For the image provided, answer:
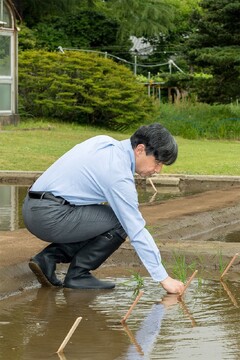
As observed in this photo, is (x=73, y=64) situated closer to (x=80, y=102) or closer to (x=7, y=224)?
(x=80, y=102)

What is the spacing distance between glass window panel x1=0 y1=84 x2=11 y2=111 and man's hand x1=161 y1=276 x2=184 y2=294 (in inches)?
775

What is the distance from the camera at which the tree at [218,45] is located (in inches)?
1036

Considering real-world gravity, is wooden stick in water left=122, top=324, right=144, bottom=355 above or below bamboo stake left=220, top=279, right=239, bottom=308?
above

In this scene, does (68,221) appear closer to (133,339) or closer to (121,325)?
(121,325)

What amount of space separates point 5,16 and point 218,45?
5.39 meters

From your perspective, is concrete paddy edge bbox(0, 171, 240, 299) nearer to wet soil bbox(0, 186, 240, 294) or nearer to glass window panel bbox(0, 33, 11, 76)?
wet soil bbox(0, 186, 240, 294)

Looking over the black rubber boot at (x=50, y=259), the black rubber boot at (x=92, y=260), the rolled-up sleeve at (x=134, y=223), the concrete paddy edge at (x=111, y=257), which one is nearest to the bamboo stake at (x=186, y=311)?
the rolled-up sleeve at (x=134, y=223)

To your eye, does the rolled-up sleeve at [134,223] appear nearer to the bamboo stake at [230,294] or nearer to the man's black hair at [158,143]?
the man's black hair at [158,143]

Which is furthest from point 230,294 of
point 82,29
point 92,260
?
point 82,29

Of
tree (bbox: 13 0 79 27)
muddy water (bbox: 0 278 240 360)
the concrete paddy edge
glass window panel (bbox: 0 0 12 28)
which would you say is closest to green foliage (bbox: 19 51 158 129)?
glass window panel (bbox: 0 0 12 28)

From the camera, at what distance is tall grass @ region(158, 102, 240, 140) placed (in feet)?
82.1

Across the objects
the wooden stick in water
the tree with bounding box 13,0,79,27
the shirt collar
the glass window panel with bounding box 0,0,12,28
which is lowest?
the wooden stick in water

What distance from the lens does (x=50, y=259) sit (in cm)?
723

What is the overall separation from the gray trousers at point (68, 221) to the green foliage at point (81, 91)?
769 inches
